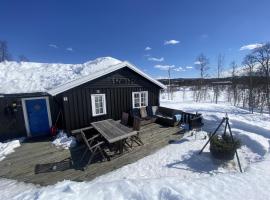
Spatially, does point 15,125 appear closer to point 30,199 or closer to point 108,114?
point 108,114

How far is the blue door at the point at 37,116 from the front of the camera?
7701 mm

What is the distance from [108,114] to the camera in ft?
28.5

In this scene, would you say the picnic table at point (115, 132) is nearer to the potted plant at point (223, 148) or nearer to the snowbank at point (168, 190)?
the snowbank at point (168, 190)

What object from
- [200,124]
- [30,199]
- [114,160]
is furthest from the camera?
[200,124]

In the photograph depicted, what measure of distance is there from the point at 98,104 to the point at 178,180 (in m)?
5.86

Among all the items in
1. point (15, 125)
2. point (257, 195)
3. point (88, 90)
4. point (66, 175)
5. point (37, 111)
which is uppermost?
point (88, 90)

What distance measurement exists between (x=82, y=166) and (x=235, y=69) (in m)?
27.4

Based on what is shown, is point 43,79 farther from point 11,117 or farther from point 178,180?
point 178,180

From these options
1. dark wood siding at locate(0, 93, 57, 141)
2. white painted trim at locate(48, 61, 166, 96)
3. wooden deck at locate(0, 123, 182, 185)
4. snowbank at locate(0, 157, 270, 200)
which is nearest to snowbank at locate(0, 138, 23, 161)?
wooden deck at locate(0, 123, 182, 185)

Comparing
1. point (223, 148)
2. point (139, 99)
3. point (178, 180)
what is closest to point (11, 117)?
point (139, 99)

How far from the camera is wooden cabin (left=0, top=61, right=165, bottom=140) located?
24.2 feet

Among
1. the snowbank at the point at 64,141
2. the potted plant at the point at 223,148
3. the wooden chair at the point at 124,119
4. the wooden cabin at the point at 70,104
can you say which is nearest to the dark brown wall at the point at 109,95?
the wooden cabin at the point at 70,104

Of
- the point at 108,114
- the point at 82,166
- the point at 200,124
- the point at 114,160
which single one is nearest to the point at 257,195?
the point at 114,160

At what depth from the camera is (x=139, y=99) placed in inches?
393
